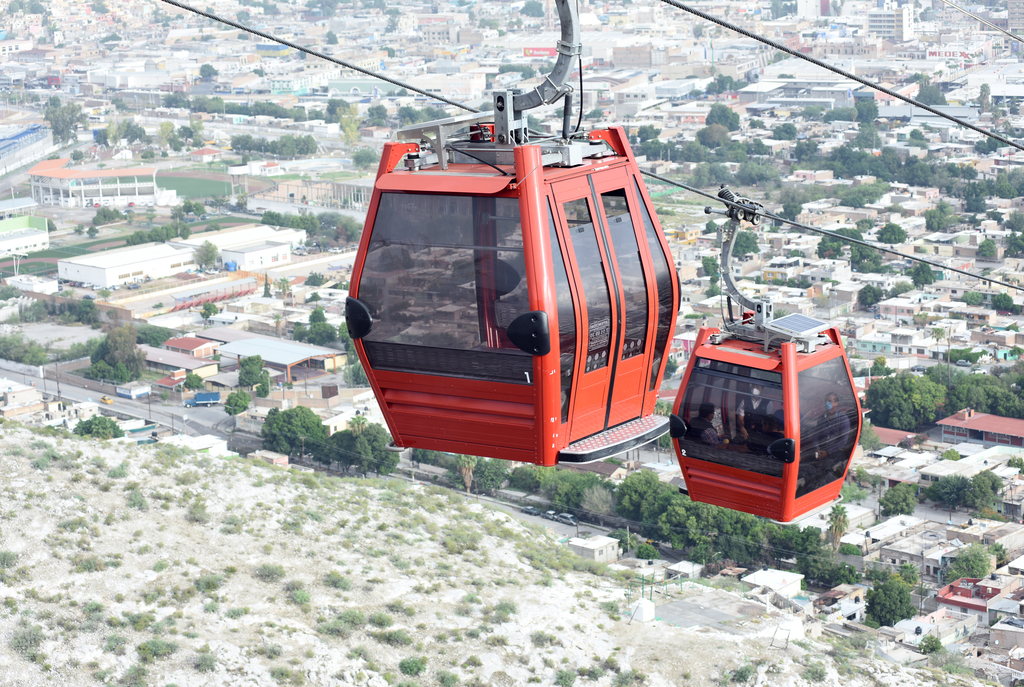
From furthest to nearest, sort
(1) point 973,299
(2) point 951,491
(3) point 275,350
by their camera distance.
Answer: (1) point 973,299
(3) point 275,350
(2) point 951,491

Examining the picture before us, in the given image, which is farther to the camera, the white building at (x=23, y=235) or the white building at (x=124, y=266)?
the white building at (x=23, y=235)

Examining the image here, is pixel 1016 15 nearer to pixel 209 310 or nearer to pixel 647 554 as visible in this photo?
pixel 209 310

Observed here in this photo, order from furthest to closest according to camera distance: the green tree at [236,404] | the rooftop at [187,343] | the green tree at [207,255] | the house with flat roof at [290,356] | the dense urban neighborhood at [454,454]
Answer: the green tree at [207,255], the rooftop at [187,343], the house with flat roof at [290,356], the green tree at [236,404], the dense urban neighborhood at [454,454]

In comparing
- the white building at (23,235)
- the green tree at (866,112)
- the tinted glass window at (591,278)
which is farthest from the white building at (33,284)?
Answer: the green tree at (866,112)

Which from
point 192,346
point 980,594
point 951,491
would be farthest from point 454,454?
point 192,346

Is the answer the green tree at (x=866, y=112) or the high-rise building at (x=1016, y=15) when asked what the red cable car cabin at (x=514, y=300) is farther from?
the high-rise building at (x=1016, y=15)

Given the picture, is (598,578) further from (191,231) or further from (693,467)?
(191,231)

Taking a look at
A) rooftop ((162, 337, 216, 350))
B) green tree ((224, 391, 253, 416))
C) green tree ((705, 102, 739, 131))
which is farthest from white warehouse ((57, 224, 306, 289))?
green tree ((705, 102, 739, 131))
